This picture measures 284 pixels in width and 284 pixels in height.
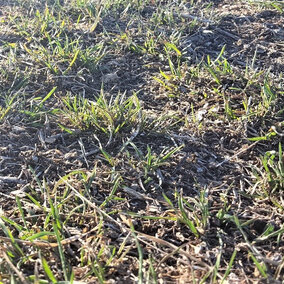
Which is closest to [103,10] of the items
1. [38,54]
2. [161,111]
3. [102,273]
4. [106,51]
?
[106,51]

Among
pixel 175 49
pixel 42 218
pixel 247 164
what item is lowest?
pixel 42 218

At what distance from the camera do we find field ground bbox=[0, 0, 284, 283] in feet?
4.97

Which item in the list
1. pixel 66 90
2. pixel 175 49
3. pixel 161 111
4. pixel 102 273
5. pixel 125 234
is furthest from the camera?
pixel 175 49

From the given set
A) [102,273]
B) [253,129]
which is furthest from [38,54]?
[102,273]

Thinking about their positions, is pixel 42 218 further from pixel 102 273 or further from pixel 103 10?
pixel 103 10

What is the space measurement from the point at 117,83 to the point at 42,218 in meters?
1.10

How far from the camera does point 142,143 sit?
6.76 feet

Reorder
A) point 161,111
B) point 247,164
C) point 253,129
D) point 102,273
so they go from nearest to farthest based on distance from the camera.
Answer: point 102,273, point 247,164, point 253,129, point 161,111

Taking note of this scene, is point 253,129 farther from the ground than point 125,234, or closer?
farther from the ground

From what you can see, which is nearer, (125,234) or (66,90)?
(125,234)

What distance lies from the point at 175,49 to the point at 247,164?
1.02 meters

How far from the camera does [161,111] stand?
228cm

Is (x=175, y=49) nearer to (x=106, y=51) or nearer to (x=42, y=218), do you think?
(x=106, y=51)

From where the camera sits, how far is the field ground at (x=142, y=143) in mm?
1516
